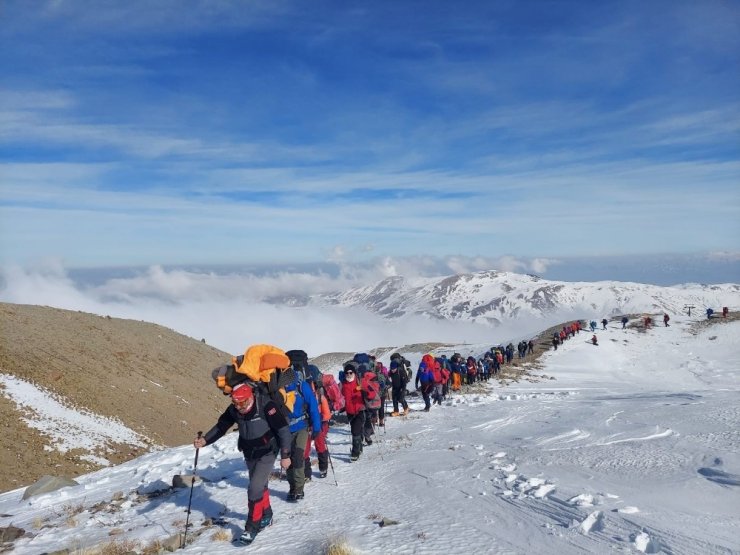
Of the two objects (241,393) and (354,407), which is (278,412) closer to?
(241,393)

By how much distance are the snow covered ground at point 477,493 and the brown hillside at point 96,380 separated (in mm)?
7233

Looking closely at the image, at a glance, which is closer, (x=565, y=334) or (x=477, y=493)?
(x=477, y=493)

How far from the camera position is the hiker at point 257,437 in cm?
689

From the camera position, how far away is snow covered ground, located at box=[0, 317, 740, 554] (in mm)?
6277

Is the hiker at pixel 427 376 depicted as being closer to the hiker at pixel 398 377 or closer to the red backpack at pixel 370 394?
the hiker at pixel 398 377

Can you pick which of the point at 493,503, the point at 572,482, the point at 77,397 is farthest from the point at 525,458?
the point at 77,397

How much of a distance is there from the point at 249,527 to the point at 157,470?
692 centimetres

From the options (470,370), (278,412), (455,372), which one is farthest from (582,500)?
(470,370)

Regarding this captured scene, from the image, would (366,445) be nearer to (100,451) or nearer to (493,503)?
(493,503)

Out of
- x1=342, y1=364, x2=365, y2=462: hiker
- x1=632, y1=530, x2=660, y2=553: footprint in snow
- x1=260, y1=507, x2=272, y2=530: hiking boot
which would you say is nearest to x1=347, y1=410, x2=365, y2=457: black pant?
x1=342, y1=364, x2=365, y2=462: hiker

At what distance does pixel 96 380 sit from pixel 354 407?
861 inches

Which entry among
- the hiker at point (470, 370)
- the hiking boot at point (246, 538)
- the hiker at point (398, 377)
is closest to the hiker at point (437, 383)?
the hiker at point (398, 377)

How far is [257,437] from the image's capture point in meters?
6.91

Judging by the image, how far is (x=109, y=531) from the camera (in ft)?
26.8
